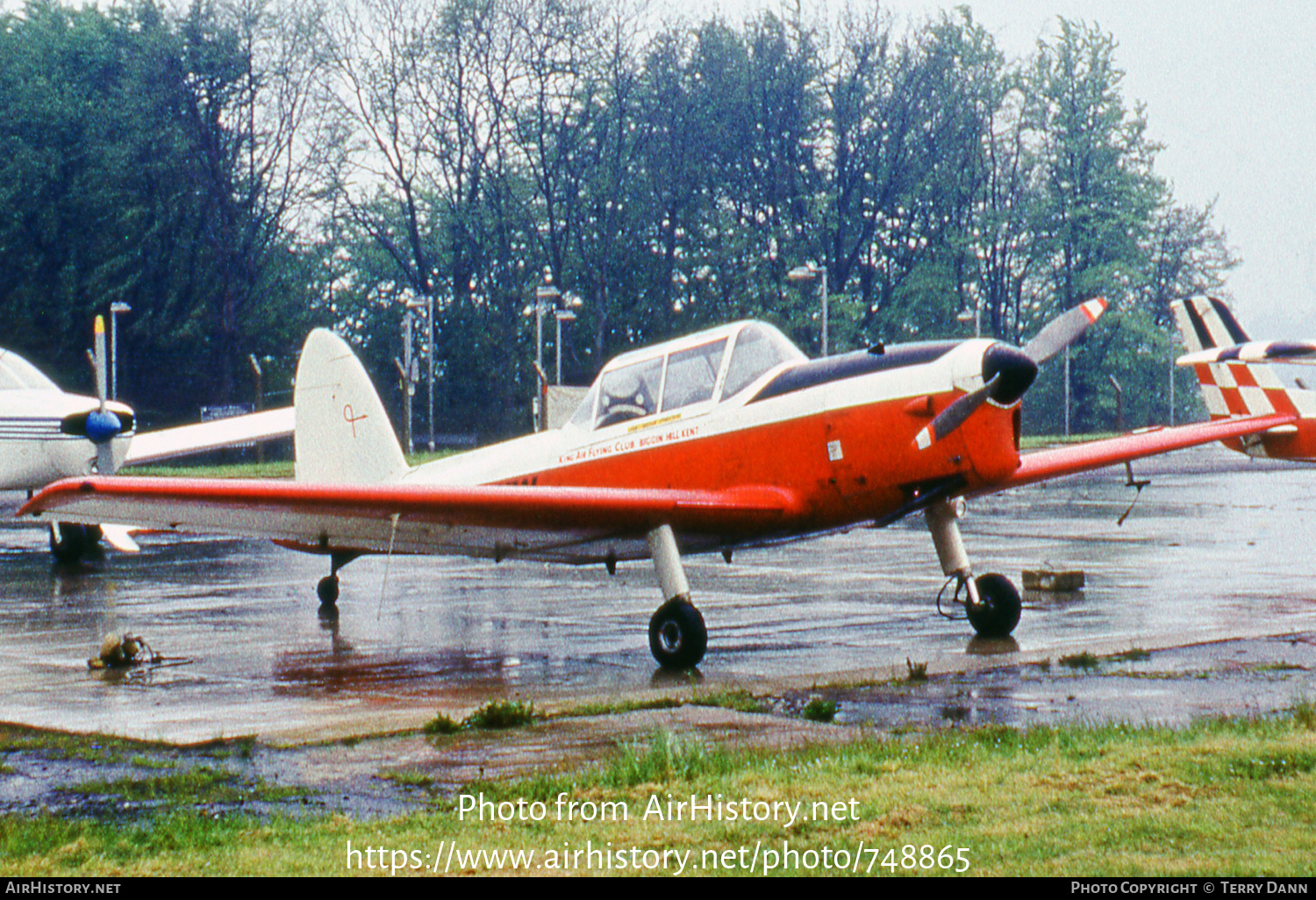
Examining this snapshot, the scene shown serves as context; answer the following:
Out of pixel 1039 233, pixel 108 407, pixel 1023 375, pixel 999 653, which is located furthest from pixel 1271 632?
pixel 1039 233

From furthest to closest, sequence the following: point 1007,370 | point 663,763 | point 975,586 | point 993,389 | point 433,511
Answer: point 975,586, point 433,511, point 993,389, point 1007,370, point 663,763

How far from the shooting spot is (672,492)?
959cm

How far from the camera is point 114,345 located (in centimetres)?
5356

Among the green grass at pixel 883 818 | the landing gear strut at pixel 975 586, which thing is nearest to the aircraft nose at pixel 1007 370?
the landing gear strut at pixel 975 586

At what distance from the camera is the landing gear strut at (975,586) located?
32.9 ft

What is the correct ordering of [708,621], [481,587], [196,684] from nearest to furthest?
1. [196,684]
2. [708,621]
3. [481,587]

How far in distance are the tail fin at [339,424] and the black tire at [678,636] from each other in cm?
405

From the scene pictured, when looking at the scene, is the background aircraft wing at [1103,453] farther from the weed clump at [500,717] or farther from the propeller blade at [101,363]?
the propeller blade at [101,363]

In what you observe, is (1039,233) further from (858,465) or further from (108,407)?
(858,465)

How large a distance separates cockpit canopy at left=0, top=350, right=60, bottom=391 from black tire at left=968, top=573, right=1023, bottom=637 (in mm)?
14140

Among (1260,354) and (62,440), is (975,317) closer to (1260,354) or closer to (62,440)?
(1260,354)

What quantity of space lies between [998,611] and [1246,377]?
962cm

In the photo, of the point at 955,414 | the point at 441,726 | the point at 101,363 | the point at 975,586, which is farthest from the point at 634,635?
the point at 101,363

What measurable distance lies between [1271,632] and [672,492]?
4.47m
